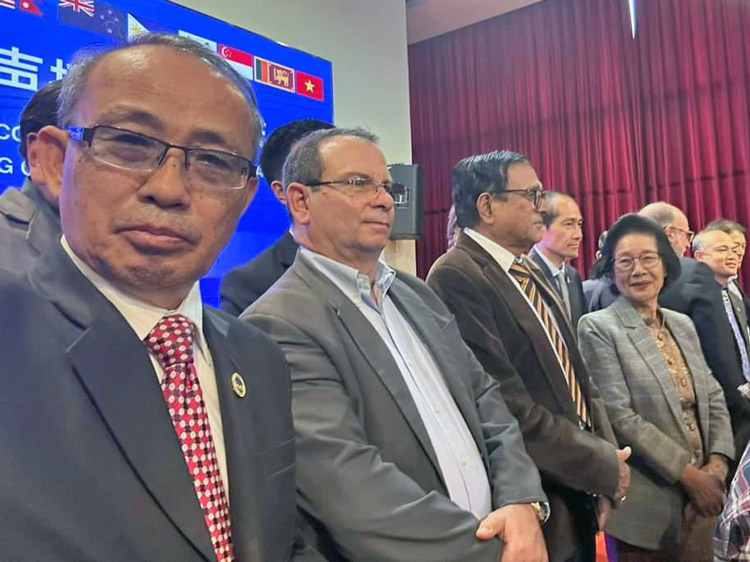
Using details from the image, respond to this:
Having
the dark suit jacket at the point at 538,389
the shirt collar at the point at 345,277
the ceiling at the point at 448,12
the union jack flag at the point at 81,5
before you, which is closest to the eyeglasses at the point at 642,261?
the dark suit jacket at the point at 538,389

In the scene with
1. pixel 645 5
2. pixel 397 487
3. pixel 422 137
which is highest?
pixel 645 5

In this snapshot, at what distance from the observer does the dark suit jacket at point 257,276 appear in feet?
5.47

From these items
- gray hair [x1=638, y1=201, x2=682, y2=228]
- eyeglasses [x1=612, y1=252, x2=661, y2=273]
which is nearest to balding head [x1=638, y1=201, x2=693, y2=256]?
gray hair [x1=638, y1=201, x2=682, y2=228]

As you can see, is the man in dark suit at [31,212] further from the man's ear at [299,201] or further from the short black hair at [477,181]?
the short black hair at [477,181]

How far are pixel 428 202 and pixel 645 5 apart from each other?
2.63 meters

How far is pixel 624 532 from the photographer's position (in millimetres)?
1953

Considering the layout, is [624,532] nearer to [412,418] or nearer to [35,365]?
[412,418]

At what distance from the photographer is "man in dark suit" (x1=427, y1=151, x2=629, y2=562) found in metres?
1.63

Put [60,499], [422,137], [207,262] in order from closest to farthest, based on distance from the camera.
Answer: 1. [60,499]
2. [207,262]
3. [422,137]

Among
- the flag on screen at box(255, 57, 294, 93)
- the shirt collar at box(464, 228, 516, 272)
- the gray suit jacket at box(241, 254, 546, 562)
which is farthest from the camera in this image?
the flag on screen at box(255, 57, 294, 93)

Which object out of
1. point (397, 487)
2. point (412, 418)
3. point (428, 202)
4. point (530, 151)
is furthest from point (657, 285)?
point (428, 202)

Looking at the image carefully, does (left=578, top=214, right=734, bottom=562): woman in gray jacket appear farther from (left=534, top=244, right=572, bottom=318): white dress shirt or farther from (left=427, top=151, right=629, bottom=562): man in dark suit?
(left=534, top=244, right=572, bottom=318): white dress shirt

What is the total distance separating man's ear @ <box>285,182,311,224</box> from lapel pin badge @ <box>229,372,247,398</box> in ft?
2.15

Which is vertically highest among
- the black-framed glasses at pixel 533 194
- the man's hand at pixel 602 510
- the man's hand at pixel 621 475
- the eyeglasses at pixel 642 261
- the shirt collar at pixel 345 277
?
the black-framed glasses at pixel 533 194
